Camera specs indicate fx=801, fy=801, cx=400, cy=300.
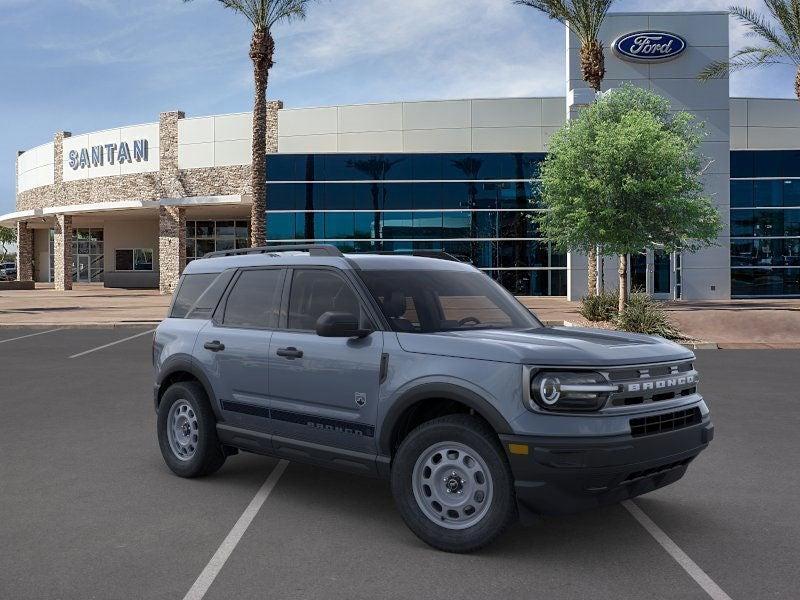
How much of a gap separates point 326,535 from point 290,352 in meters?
1.29

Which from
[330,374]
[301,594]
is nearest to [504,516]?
[301,594]

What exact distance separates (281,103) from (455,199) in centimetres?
1032

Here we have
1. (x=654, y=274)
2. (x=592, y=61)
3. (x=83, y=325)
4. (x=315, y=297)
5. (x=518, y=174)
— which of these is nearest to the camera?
(x=315, y=297)

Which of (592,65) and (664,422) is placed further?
(592,65)

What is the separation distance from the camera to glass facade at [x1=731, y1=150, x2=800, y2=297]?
123ft

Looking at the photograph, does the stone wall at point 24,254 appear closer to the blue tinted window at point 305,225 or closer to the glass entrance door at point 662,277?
the blue tinted window at point 305,225

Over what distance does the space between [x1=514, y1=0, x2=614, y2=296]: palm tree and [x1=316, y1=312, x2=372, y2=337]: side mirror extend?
24524 millimetres

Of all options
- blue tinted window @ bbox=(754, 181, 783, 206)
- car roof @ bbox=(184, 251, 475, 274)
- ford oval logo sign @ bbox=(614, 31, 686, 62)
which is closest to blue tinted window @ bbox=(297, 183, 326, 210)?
ford oval logo sign @ bbox=(614, 31, 686, 62)

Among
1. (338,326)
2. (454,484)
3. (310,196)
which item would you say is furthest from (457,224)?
(454,484)

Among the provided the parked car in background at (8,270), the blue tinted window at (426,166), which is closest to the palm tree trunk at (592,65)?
the blue tinted window at (426,166)

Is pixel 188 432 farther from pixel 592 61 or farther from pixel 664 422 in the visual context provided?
pixel 592 61

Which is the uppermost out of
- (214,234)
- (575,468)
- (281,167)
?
(281,167)

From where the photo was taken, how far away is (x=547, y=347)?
4.62 meters

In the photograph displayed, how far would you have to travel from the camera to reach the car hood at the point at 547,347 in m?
4.51
